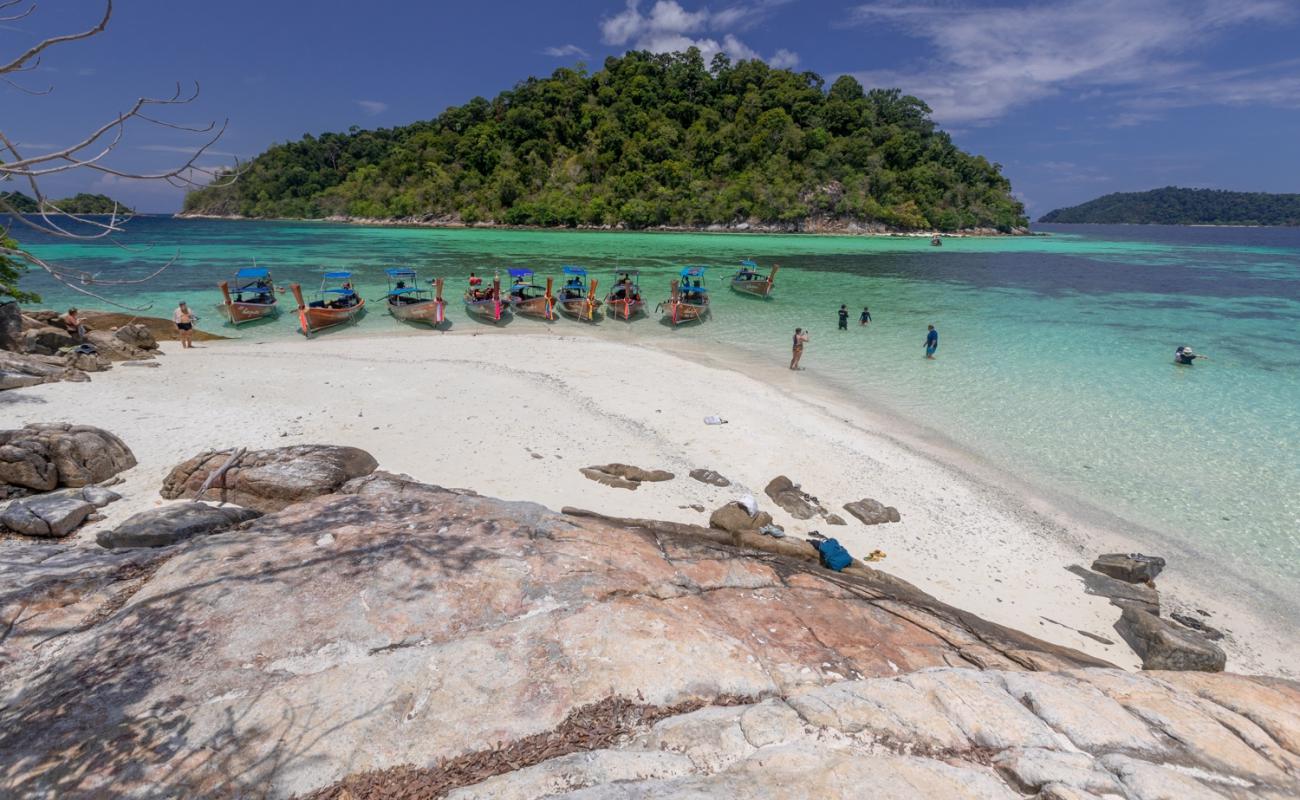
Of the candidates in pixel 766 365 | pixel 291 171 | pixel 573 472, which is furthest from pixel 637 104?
pixel 573 472

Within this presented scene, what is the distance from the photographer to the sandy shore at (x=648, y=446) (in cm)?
785

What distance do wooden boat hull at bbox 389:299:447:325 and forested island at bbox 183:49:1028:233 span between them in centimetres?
7102

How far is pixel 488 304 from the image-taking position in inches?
923

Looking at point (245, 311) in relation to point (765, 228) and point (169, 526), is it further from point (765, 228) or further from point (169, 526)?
point (765, 228)

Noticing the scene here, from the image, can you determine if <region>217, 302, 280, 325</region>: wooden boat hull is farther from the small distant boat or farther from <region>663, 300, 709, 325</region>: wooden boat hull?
the small distant boat

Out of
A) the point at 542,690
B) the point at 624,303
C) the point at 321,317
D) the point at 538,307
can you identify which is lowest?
the point at 542,690

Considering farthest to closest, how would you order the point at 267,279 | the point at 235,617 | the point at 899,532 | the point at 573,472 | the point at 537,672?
the point at 267,279 < the point at 573,472 < the point at 899,532 < the point at 235,617 < the point at 537,672

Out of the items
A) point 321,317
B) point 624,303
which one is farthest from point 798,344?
point 321,317

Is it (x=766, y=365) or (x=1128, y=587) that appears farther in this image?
(x=766, y=365)

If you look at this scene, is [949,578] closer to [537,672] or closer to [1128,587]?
[1128,587]

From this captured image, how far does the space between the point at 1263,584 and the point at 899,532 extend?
498 centimetres

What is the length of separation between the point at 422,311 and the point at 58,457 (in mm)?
15379

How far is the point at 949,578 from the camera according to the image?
7953 mm

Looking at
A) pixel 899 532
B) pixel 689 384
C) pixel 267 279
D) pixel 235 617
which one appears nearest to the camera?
pixel 235 617
